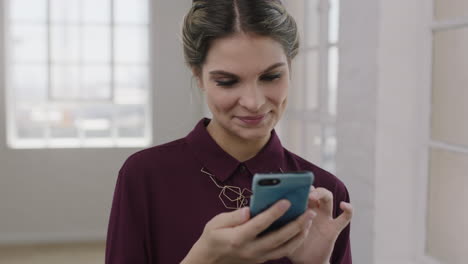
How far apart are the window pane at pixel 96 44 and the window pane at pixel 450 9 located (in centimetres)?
384

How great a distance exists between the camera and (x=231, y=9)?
3.88 feet

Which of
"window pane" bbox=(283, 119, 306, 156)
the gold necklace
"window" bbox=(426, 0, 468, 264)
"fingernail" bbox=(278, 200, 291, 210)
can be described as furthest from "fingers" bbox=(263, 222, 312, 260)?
"window pane" bbox=(283, 119, 306, 156)

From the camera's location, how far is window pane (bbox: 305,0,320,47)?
326 cm

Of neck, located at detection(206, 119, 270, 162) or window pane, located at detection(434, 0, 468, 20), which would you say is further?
window pane, located at detection(434, 0, 468, 20)

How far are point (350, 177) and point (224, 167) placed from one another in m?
1.15

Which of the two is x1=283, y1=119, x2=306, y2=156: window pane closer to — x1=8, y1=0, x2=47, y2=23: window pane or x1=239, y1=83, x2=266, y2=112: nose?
x1=239, y1=83, x2=266, y2=112: nose

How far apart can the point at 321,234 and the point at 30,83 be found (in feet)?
15.1

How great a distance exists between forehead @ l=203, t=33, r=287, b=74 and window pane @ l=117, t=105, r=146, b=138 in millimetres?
4357

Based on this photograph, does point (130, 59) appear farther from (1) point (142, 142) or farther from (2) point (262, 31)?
(2) point (262, 31)

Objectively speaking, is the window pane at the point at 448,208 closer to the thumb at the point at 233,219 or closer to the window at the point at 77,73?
the thumb at the point at 233,219

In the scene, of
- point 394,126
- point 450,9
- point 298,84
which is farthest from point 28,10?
point 450,9

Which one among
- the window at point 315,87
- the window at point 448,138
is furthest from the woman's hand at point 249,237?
the window at point 315,87

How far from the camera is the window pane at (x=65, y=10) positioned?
16.9 feet

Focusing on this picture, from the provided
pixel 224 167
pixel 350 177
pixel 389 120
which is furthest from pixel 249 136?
pixel 350 177
